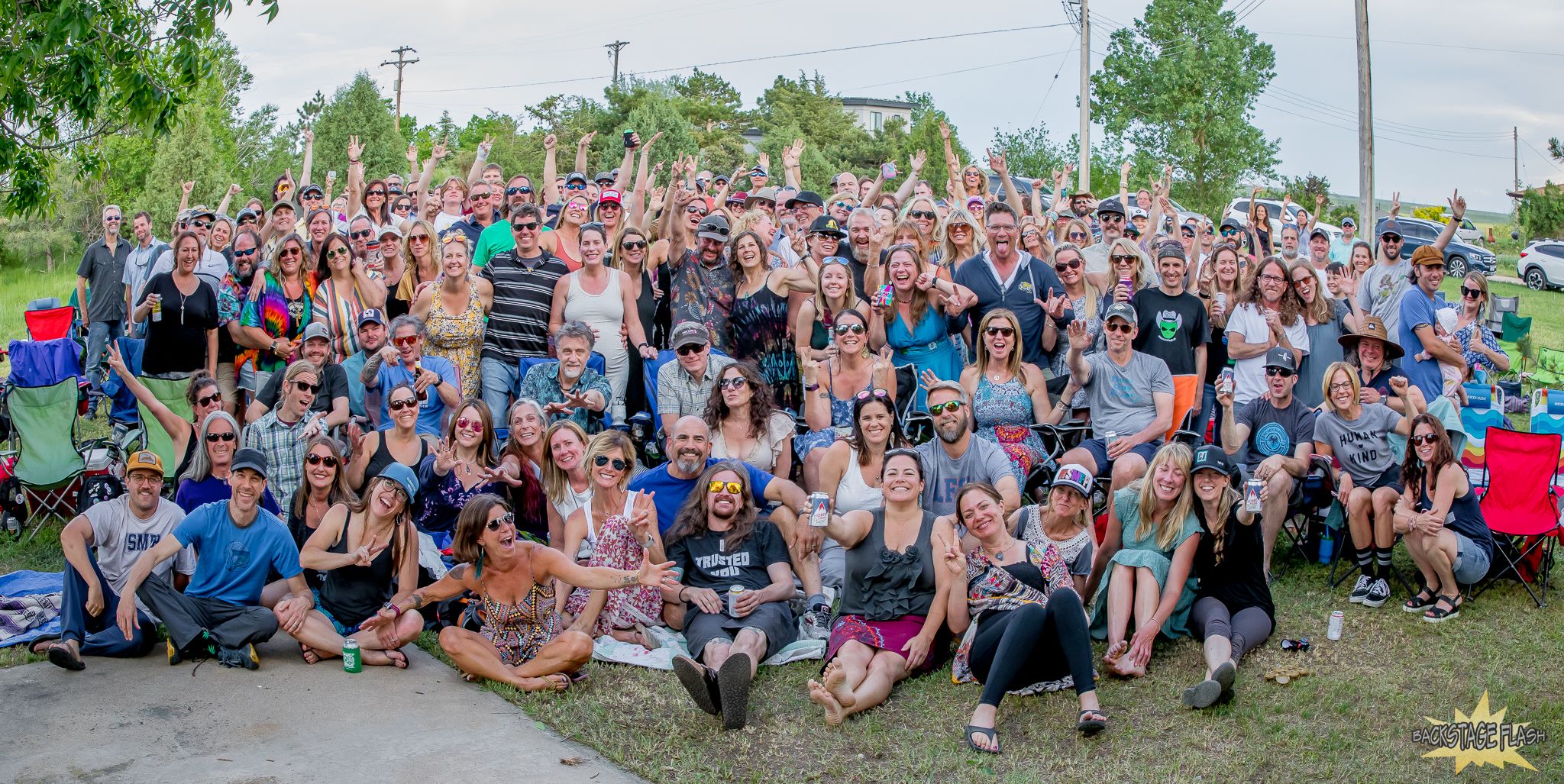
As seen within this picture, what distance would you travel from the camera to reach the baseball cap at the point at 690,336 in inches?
298

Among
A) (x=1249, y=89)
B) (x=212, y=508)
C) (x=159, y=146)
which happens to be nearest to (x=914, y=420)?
(x=212, y=508)

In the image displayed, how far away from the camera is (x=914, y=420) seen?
310 inches

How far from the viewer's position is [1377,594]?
6.78 meters

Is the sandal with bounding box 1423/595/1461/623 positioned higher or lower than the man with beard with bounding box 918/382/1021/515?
lower

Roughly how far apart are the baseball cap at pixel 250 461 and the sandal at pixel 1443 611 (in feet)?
18.9

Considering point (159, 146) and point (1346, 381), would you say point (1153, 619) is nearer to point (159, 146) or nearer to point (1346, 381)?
point (1346, 381)

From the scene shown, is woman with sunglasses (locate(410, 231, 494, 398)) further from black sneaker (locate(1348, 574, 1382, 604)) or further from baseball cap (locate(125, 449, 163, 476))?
black sneaker (locate(1348, 574, 1382, 604))

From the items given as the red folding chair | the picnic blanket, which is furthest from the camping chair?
the red folding chair

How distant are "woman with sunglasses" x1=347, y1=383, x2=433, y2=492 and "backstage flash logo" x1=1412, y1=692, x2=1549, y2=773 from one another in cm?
503

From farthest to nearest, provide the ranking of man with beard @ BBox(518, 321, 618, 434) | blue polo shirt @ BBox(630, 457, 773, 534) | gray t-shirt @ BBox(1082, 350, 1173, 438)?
1. man with beard @ BBox(518, 321, 618, 434)
2. gray t-shirt @ BBox(1082, 350, 1173, 438)
3. blue polo shirt @ BBox(630, 457, 773, 534)

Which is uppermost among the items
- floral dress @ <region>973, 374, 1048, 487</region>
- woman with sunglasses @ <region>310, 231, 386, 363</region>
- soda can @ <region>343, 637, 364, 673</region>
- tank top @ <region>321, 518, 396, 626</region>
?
woman with sunglasses @ <region>310, 231, 386, 363</region>

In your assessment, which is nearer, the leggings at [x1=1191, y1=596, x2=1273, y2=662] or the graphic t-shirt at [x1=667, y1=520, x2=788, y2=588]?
the leggings at [x1=1191, y1=596, x2=1273, y2=662]

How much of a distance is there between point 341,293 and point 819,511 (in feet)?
13.8

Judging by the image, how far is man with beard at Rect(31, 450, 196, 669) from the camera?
6.23 m
